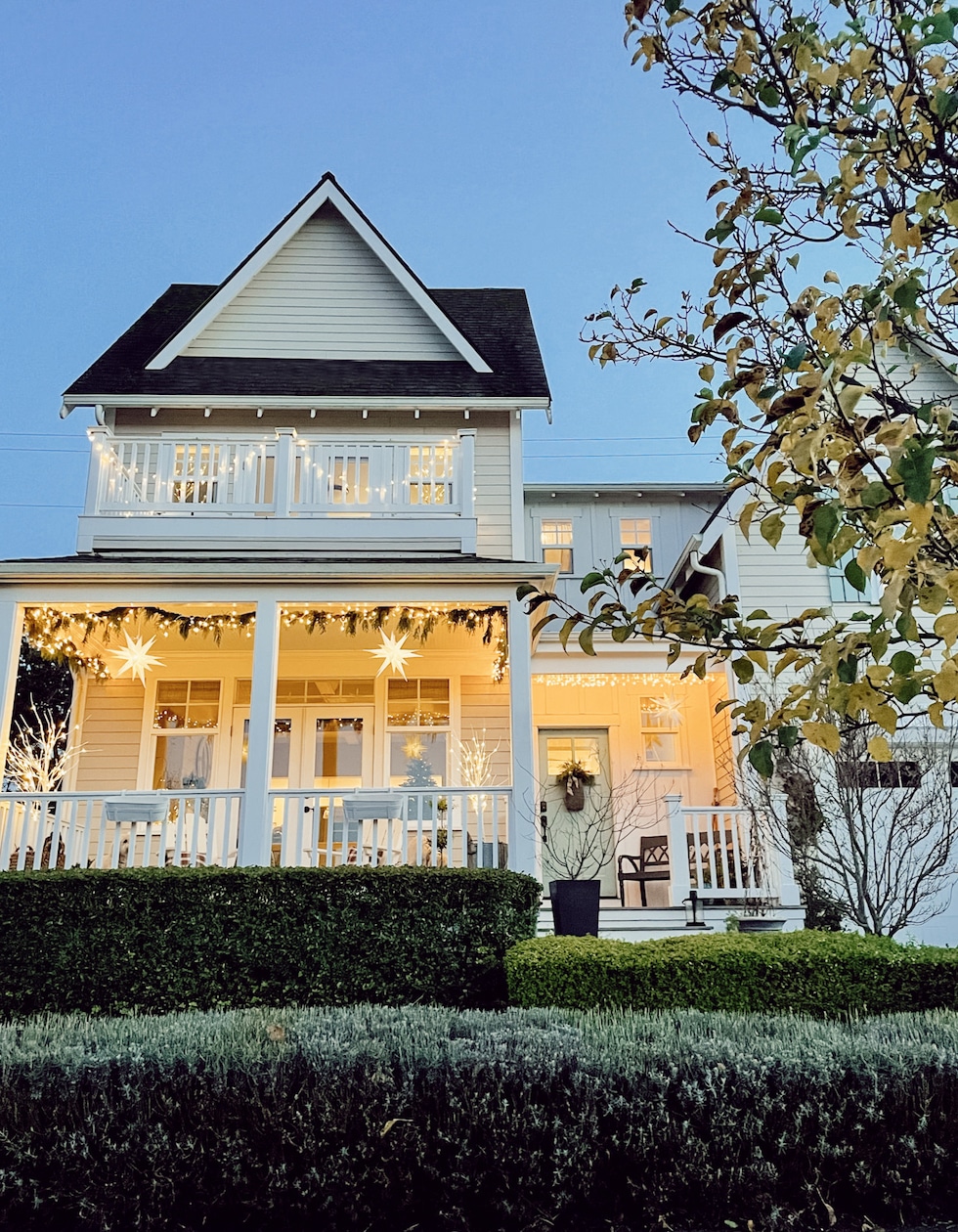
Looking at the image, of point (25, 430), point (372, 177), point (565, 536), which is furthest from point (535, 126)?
point (565, 536)

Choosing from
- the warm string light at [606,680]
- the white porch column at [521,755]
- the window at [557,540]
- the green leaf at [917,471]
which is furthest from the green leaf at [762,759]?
the window at [557,540]

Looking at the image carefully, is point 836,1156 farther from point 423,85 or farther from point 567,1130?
point 423,85

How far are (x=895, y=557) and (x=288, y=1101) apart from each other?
10.4ft

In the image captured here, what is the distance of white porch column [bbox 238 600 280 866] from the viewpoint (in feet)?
27.0

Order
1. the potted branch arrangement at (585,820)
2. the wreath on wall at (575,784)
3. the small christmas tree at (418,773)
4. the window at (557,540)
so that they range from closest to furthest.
Answer: the small christmas tree at (418,773)
the potted branch arrangement at (585,820)
the wreath on wall at (575,784)
the window at (557,540)

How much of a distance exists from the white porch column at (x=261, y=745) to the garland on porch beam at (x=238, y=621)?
1.23 feet

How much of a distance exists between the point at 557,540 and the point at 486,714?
4.52 metres

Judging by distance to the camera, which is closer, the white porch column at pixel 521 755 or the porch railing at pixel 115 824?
the porch railing at pixel 115 824

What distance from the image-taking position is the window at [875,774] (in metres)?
8.75

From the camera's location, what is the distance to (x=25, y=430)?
387 feet

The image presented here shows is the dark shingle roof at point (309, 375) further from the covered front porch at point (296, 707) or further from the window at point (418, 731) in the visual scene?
the window at point (418, 731)

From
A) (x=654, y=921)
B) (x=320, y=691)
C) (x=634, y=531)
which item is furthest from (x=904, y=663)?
(x=634, y=531)

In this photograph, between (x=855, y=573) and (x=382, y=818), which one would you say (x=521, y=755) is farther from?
(x=855, y=573)

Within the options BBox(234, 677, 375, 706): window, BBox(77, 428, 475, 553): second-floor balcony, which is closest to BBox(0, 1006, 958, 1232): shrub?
BBox(77, 428, 475, 553): second-floor balcony
